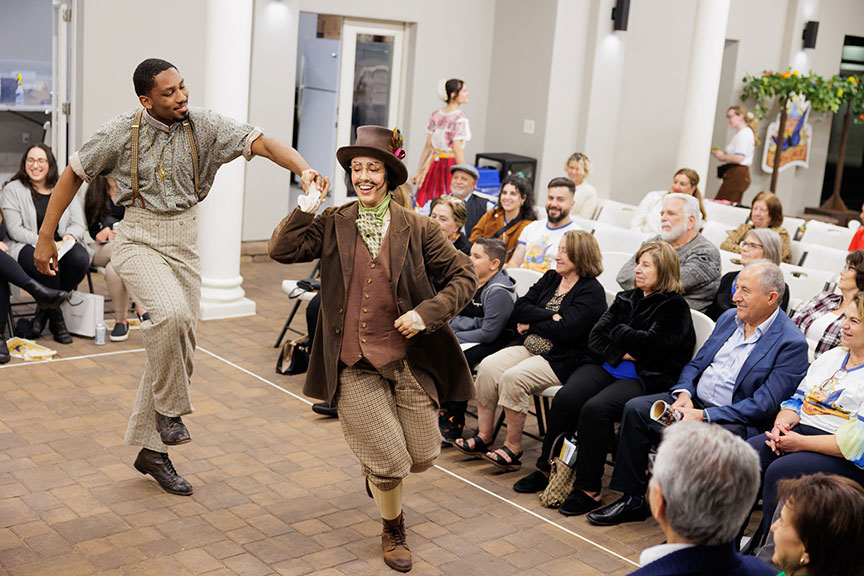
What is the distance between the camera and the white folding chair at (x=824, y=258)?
702 centimetres

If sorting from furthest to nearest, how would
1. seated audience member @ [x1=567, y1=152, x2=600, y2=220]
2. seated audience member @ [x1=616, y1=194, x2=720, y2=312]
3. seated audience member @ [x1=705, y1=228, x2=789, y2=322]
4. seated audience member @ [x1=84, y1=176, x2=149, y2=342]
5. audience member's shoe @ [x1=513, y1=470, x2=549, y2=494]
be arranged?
seated audience member @ [x1=567, y1=152, x2=600, y2=220]
seated audience member @ [x1=84, y1=176, x2=149, y2=342]
seated audience member @ [x1=616, y1=194, x2=720, y2=312]
seated audience member @ [x1=705, y1=228, x2=789, y2=322]
audience member's shoe @ [x1=513, y1=470, x2=549, y2=494]

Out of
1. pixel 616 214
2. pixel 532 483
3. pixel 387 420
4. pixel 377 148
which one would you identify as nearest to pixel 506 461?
pixel 532 483

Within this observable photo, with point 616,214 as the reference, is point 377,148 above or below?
above

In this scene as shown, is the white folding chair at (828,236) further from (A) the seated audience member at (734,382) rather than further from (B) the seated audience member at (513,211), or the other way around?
(A) the seated audience member at (734,382)

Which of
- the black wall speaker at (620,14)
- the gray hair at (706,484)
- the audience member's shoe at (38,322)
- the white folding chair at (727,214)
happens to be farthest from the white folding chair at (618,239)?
the gray hair at (706,484)

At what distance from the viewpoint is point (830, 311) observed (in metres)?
5.18

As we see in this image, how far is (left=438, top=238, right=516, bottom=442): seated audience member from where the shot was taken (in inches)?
222

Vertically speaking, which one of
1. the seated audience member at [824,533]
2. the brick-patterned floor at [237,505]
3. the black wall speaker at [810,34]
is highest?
the black wall speaker at [810,34]

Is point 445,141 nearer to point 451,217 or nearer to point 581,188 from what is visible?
point 581,188

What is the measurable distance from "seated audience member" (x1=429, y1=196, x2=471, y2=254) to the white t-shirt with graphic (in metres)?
0.50

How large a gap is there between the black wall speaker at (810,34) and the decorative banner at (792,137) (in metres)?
0.80

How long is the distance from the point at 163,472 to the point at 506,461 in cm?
175

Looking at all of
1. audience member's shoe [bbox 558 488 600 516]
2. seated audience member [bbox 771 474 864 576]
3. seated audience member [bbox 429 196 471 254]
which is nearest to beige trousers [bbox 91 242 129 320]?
seated audience member [bbox 429 196 471 254]

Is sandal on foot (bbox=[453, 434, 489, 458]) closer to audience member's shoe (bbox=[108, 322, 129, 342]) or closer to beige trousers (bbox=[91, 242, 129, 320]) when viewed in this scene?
audience member's shoe (bbox=[108, 322, 129, 342])
